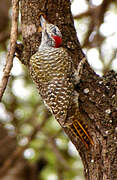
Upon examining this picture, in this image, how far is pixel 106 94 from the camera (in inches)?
105

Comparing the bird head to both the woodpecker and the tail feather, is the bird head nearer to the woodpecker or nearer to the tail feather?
the woodpecker

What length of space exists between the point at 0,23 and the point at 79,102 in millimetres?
3552

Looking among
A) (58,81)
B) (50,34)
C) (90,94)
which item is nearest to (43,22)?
(50,34)

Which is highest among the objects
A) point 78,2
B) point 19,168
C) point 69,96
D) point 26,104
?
point 78,2

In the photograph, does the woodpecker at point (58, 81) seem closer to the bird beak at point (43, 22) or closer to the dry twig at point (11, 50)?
the bird beak at point (43, 22)

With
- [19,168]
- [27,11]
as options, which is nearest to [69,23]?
[27,11]

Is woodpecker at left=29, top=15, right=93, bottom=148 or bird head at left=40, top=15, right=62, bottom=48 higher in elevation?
bird head at left=40, top=15, right=62, bottom=48

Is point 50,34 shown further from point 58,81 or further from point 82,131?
point 82,131

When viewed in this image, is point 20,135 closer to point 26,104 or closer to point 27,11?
point 26,104

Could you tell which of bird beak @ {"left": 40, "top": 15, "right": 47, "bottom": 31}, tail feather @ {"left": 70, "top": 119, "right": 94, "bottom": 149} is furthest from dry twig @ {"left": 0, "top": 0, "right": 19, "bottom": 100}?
tail feather @ {"left": 70, "top": 119, "right": 94, "bottom": 149}

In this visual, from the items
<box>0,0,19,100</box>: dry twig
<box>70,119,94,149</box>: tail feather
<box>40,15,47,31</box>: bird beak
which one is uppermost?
<box>40,15,47,31</box>: bird beak

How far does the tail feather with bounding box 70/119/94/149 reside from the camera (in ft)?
8.47

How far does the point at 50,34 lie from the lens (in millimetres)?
2932

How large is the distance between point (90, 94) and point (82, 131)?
283 millimetres
